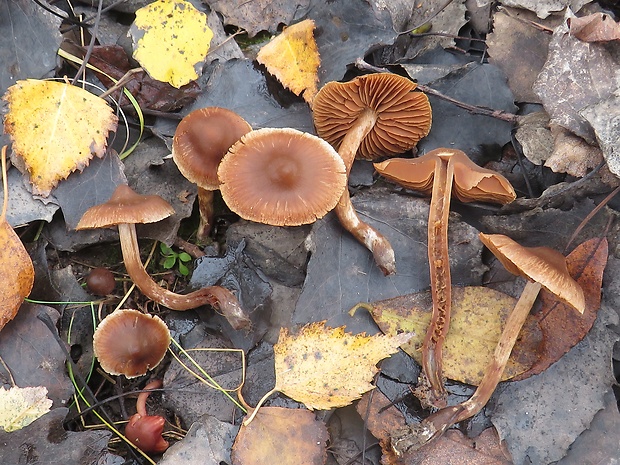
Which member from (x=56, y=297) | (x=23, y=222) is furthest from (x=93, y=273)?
(x=23, y=222)

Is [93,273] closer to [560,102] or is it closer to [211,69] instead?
[211,69]

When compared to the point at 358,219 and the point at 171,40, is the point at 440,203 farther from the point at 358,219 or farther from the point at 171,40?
the point at 171,40

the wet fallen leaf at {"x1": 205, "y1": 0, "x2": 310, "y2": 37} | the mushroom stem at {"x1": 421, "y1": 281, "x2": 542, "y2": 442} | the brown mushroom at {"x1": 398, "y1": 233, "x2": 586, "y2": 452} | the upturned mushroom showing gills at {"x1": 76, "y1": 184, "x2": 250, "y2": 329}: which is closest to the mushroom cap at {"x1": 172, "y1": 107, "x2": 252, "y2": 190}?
the upturned mushroom showing gills at {"x1": 76, "y1": 184, "x2": 250, "y2": 329}

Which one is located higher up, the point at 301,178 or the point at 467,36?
the point at 467,36

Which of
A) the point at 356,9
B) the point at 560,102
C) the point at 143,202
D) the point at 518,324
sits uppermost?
the point at 356,9

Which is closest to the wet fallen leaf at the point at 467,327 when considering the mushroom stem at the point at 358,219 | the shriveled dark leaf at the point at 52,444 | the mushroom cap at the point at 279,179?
the mushroom stem at the point at 358,219

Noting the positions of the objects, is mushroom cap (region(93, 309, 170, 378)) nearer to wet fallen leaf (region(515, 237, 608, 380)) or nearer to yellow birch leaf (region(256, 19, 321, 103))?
yellow birch leaf (region(256, 19, 321, 103))
